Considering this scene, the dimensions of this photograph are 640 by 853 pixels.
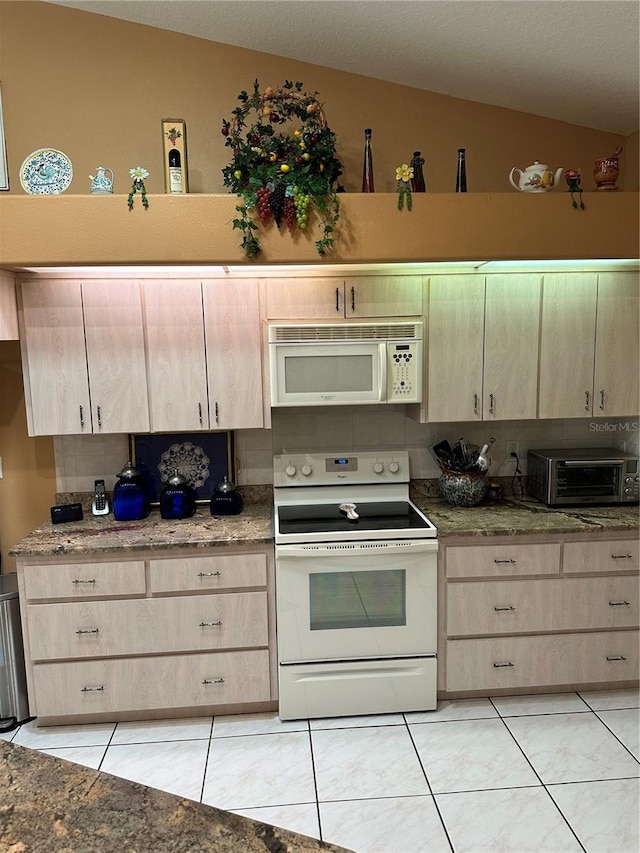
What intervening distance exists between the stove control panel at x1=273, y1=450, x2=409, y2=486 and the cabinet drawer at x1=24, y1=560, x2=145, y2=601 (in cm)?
88

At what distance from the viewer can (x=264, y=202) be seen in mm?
2455

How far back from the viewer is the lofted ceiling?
2146mm

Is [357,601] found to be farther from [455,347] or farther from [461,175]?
[461,175]

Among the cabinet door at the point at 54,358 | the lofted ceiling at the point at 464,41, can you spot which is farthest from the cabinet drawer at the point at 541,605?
the lofted ceiling at the point at 464,41

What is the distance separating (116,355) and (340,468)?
4.21 feet

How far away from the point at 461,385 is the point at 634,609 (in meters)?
1.38

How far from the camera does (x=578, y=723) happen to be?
2.66 meters

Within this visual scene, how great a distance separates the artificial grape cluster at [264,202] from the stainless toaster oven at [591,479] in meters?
1.86

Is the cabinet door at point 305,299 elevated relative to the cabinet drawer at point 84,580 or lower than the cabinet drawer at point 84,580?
elevated

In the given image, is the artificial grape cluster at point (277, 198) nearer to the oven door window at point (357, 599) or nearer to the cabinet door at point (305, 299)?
the cabinet door at point (305, 299)

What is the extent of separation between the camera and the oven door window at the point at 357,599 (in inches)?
105

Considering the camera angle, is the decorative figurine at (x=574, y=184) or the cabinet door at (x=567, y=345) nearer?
the decorative figurine at (x=574, y=184)

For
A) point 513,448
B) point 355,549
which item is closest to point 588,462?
point 513,448

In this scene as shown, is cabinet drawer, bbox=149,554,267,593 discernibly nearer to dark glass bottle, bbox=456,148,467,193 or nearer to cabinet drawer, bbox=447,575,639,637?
cabinet drawer, bbox=447,575,639,637
